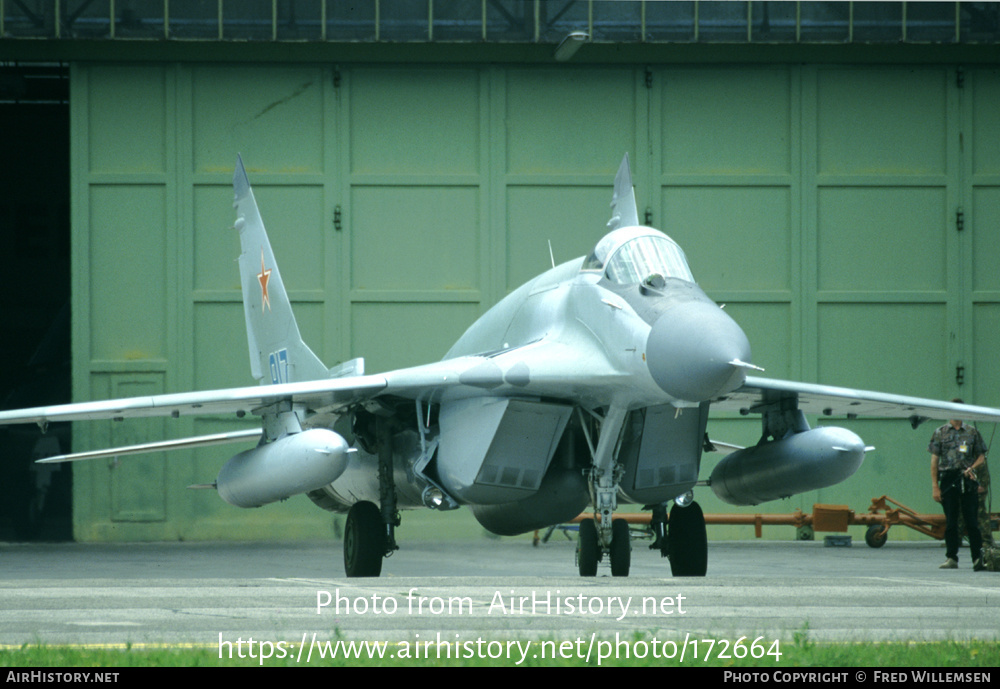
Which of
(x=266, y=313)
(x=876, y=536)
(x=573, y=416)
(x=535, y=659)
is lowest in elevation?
(x=876, y=536)

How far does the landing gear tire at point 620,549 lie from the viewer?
977cm

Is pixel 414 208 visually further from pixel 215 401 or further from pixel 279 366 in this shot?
pixel 215 401

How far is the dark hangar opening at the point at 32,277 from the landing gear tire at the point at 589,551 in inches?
475

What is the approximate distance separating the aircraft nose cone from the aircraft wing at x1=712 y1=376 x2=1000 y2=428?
87.1 inches

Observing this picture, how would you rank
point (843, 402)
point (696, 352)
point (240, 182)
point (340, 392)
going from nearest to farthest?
point (696, 352) < point (340, 392) < point (843, 402) < point (240, 182)

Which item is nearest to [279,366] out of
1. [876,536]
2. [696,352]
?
[696,352]

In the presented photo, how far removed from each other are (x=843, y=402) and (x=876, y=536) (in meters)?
5.77

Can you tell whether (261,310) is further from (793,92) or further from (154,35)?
(793,92)

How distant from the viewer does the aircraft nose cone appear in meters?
8.29

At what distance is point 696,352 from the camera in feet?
27.4

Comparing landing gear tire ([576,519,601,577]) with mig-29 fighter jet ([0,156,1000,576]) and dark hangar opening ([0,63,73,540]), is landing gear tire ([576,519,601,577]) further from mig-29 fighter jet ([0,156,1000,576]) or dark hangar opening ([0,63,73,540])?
dark hangar opening ([0,63,73,540])

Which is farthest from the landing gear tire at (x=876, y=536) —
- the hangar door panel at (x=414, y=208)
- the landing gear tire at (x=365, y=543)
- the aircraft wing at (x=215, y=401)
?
the aircraft wing at (x=215, y=401)

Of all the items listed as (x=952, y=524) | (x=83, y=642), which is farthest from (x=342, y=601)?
(x=952, y=524)

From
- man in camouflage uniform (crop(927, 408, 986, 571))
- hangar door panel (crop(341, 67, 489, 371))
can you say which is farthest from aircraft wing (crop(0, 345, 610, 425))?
hangar door panel (crop(341, 67, 489, 371))
